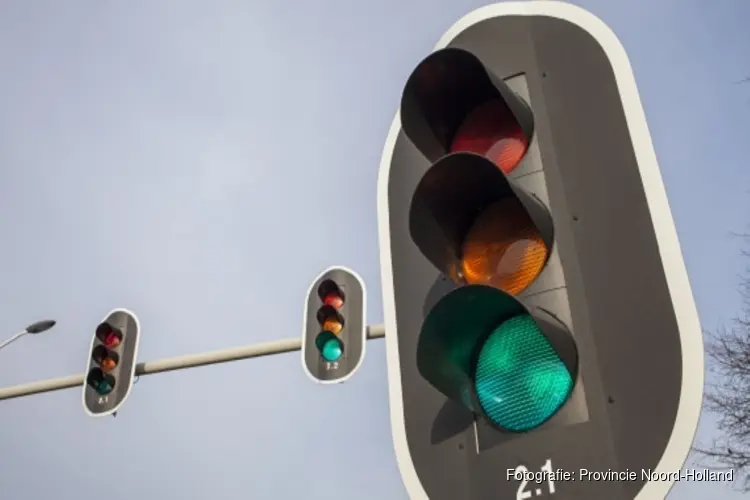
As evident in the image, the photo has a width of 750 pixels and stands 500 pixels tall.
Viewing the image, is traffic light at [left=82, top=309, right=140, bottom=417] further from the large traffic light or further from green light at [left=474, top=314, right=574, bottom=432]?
green light at [left=474, top=314, right=574, bottom=432]

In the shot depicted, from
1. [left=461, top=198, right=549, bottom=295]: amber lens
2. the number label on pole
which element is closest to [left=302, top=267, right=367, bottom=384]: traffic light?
[left=461, top=198, right=549, bottom=295]: amber lens

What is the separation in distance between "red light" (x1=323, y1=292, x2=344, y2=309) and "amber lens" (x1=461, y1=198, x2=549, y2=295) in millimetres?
1998

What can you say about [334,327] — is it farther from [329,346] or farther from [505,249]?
[505,249]

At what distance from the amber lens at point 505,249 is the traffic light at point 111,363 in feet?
11.2

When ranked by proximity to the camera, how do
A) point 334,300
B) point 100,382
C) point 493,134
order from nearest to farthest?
point 493,134
point 334,300
point 100,382

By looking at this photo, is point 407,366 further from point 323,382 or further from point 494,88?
point 323,382

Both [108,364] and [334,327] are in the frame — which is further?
[108,364]

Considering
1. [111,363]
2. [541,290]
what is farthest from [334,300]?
[541,290]

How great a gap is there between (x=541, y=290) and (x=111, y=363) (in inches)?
149

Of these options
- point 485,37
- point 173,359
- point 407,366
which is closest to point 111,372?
point 173,359

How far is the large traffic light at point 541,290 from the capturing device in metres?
1.98

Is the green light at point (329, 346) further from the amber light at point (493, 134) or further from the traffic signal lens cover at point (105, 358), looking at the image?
the amber light at point (493, 134)

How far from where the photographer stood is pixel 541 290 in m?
2.17

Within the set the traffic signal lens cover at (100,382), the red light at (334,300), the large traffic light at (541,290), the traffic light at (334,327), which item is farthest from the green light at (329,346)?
the traffic signal lens cover at (100,382)
